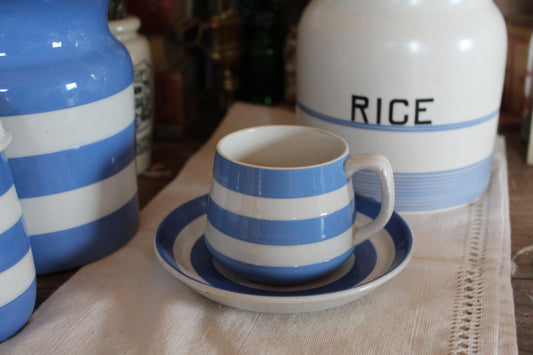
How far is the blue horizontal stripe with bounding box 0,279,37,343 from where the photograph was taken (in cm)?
38

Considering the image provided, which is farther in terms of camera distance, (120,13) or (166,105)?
(166,105)

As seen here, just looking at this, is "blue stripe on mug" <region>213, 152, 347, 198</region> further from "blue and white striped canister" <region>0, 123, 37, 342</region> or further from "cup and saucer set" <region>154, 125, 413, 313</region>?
"blue and white striped canister" <region>0, 123, 37, 342</region>

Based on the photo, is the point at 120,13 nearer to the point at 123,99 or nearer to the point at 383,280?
the point at 123,99

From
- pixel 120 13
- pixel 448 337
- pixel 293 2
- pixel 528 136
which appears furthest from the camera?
pixel 293 2

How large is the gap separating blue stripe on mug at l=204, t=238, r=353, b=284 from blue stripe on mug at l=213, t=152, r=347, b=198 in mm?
50

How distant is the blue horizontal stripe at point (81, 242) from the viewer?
0.45m

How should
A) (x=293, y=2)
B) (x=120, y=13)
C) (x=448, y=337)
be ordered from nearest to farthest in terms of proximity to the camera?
(x=448, y=337), (x=120, y=13), (x=293, y=2)

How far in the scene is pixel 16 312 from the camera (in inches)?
15.1

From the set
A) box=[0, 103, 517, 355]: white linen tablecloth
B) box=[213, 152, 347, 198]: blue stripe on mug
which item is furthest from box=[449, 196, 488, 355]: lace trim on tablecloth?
box=[213, 152, 347, 198]: blue stripe on mug

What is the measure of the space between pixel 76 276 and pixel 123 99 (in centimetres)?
14

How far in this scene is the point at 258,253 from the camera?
1.34 ft

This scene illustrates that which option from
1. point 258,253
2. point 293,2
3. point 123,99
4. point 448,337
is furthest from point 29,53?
point 293,2

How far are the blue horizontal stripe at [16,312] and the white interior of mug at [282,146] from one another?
17cm

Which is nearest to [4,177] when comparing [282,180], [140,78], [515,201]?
[282,180]
